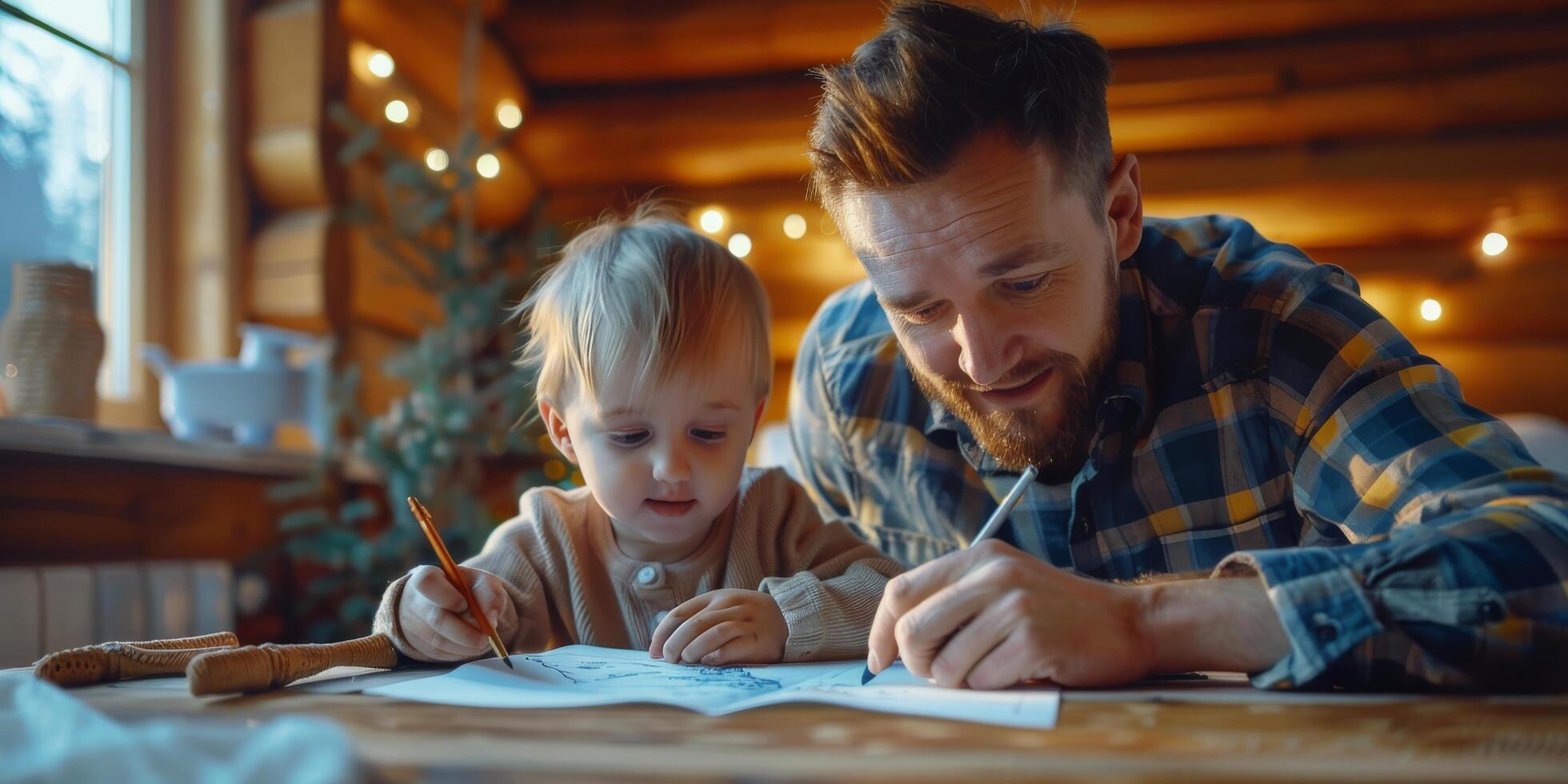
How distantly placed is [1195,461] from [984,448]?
0.92ft

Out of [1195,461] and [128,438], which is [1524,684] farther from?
A: [128,438]

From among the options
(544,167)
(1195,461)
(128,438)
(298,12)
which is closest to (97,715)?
(1195,461)

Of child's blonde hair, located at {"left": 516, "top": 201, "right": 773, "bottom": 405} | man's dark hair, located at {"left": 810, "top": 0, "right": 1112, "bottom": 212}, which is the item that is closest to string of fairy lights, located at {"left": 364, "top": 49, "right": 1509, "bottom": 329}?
child's blonde hair, located at {"left": 516, "top": 201, "right": 773, "bottom": 405}

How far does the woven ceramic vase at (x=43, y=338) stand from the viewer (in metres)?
1.98

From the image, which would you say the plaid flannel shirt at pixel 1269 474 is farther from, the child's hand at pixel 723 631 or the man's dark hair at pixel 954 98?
the child's hand at pixel 723 631

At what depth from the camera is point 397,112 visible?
3.44 metres

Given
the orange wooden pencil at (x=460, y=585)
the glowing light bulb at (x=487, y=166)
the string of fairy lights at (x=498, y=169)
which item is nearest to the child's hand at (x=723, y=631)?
the orange wooden pencil at (x=460, y=585)

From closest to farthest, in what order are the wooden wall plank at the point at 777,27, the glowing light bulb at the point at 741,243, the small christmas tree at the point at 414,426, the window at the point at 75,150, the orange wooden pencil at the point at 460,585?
the orange wooden pencil at the point at 460,585
the window at the point at 75,150
the small christmas tree at the point at 414,426
the wooden wall plank at the point at 777,27
the glowing light bulb at the point at 741,243

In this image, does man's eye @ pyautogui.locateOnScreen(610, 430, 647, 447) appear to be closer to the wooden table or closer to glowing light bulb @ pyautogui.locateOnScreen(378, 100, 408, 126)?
the wooden table

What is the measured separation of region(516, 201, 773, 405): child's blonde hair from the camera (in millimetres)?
1332

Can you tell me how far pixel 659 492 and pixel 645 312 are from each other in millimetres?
219

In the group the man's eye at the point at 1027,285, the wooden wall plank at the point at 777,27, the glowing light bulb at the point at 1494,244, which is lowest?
the man's eye at the point at 1027,285

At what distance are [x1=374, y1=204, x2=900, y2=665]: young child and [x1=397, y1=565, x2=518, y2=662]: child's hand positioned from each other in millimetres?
94

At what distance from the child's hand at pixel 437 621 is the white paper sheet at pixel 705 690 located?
41mm
